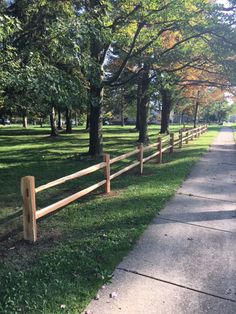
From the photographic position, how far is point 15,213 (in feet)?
22.2

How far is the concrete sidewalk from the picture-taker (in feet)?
11.7

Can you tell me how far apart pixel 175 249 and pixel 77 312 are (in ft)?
6.71

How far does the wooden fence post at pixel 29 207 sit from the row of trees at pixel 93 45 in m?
2.26

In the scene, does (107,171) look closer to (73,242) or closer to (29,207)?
(73,242)

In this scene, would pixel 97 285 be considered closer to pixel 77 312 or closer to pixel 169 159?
pixel 77 312

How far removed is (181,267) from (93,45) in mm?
10286

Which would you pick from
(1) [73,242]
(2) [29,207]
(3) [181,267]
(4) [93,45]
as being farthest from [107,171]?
(4) [93,45]

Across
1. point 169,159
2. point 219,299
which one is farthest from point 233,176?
point 219,299

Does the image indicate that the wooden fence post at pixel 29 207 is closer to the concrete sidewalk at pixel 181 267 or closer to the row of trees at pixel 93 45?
the concrete sidewalk at pixel 181 267

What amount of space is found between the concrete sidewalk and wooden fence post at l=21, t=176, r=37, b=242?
1.51 m

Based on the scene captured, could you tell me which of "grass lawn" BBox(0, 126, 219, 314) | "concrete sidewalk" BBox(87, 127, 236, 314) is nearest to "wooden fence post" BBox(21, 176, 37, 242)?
"grass lawn" BBox(0, 126, 219, 314)

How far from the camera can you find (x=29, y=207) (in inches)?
196

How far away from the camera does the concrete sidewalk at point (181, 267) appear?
3.57 meters

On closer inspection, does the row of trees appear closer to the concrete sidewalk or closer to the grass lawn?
the grass lawn
